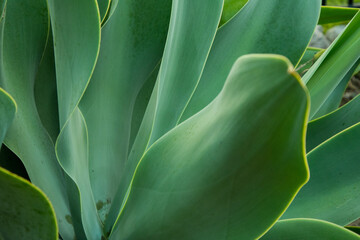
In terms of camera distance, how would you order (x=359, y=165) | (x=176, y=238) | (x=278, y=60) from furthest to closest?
(x=359, y=165)
(x=176, y=238)
(x=278, y=60)

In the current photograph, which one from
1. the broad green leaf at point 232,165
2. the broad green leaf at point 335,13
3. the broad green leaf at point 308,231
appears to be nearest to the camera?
the broad green leaf at point 232,165

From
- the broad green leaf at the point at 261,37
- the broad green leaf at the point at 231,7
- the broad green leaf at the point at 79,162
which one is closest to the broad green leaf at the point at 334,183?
the broad green leaf at the point at 261,37

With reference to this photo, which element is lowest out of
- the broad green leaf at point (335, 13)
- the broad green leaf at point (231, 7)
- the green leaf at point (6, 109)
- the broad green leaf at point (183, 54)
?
the broad green leaf at point (335, 13)

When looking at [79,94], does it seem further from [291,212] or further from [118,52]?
[291,212]

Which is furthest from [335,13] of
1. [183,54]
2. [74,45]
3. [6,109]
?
[6,109]

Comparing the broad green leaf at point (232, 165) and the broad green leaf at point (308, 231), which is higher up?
the broad green leaf at point (232, 165)

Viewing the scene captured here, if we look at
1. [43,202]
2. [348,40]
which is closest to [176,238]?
[43,202]

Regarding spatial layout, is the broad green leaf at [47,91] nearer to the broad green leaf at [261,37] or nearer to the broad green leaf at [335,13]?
the broad green leaf at [261,37]
